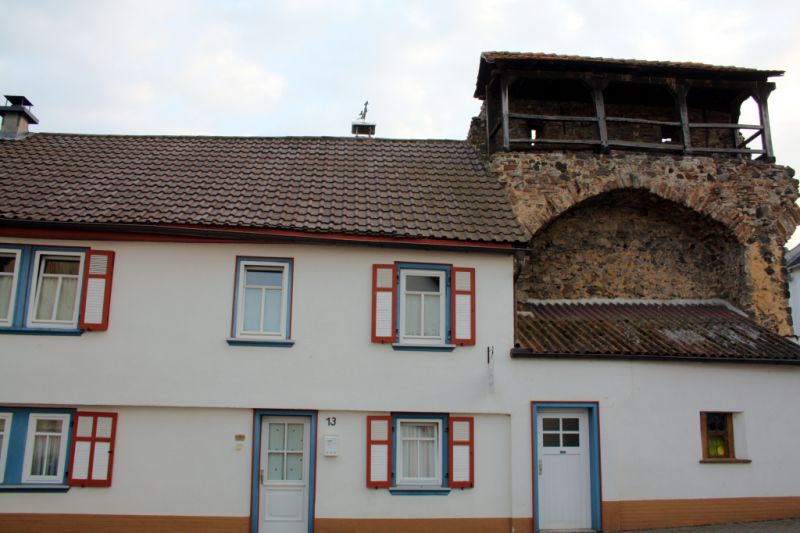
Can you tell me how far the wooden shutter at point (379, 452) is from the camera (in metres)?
10.2

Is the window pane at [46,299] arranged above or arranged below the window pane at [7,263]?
below

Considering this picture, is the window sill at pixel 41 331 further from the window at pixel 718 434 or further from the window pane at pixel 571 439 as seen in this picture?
the window at pixel 718 434

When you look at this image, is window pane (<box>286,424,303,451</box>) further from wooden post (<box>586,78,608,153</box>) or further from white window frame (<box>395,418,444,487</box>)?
wooden post (<box>586,78,608,153</box>)

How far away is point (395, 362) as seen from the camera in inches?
416

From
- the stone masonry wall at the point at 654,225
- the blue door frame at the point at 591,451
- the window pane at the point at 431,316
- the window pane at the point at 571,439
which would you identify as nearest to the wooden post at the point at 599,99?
the stone masonry wall at the point at 654,225

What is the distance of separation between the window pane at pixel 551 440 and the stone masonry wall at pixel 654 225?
3.51 metres

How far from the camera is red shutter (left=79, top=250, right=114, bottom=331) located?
10258 millimetres

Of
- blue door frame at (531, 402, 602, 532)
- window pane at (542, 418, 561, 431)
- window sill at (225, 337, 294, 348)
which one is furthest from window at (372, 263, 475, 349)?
window pane at (542, 418, 561, 431)

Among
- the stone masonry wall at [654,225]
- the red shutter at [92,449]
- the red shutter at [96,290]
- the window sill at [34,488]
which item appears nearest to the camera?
the window sill at [34,488]

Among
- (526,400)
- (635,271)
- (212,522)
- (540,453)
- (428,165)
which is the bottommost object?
(212,522)

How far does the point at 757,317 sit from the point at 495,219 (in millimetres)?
6345

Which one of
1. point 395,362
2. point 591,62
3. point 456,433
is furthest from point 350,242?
point 591,62

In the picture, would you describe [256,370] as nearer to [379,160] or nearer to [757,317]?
[379,160]

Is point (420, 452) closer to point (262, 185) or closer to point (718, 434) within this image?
point (718, 434)
